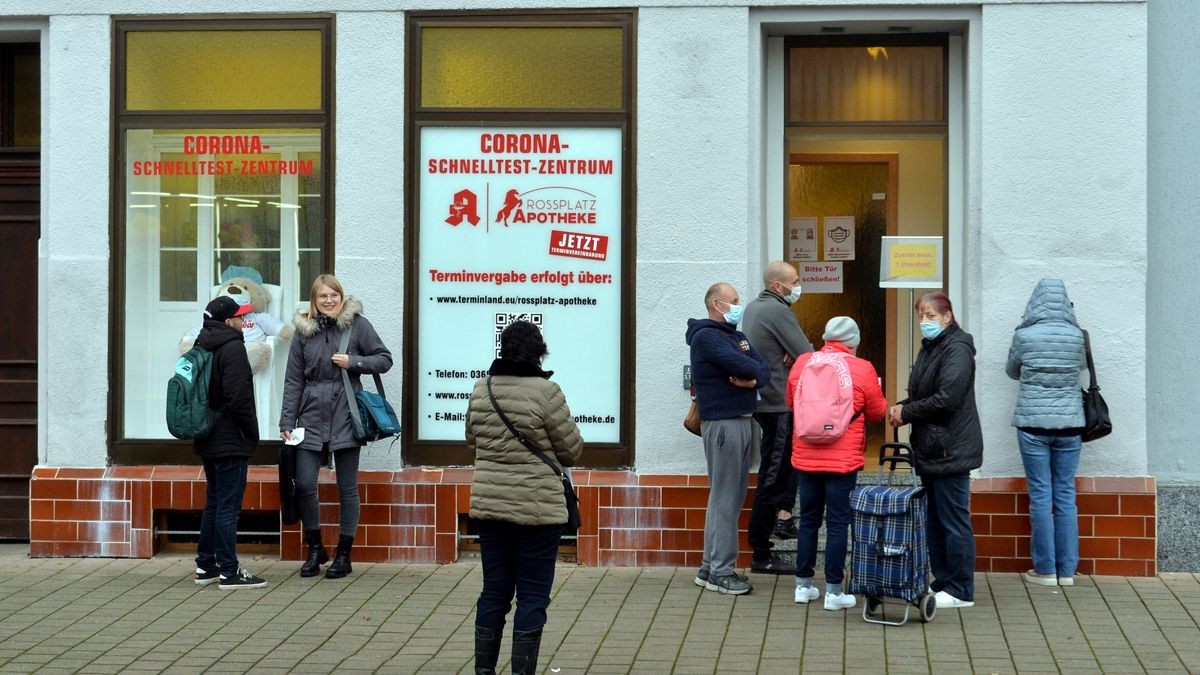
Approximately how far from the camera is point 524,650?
23.5 ft

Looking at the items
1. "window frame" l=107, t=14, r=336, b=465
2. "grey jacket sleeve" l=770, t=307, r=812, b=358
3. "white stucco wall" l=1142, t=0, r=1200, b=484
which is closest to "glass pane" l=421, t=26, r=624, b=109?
"window frame" l=107, t=14, r=336, b=465

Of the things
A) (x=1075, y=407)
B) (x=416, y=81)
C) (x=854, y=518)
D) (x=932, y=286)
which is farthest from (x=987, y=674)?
(x=416, y=81)

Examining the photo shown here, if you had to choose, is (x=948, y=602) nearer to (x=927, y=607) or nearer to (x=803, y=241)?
(x=927, y=607)

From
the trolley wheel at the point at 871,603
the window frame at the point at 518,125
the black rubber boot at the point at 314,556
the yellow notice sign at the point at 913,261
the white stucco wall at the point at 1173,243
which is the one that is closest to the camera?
the trolley wheel at the point at 871,603

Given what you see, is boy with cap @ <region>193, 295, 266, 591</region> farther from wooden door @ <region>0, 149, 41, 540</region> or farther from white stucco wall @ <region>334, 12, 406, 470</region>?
wooden door @ <region>0, 149, 41, 540</region>

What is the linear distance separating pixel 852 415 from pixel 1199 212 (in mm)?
2989

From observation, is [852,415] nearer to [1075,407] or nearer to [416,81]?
[1075,407]

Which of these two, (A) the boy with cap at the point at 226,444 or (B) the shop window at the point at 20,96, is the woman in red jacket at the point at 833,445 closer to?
(A) the boy with cap at the point at 226,444

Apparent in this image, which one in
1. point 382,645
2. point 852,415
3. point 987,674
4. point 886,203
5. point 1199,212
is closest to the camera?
point 987,674

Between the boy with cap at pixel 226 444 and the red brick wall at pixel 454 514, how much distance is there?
2.39 ft

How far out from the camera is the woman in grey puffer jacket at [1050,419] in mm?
9500

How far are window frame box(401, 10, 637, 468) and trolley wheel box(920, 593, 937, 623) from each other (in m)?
2.45

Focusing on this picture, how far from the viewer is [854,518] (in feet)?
28.8

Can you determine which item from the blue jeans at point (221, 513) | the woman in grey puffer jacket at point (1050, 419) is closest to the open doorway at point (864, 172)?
the woman in grey puffer jacket at point (1050, 419)
